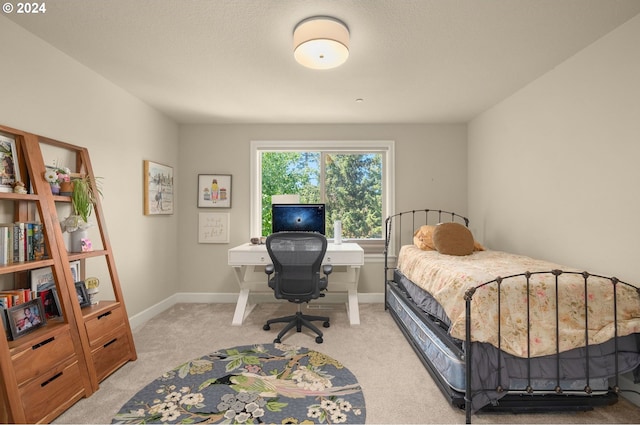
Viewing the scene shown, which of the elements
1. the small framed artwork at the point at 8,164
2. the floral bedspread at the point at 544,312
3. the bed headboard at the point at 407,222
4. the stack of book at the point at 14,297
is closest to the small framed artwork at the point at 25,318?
the stack of book at the point at 14,297

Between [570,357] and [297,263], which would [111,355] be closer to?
[297,263]

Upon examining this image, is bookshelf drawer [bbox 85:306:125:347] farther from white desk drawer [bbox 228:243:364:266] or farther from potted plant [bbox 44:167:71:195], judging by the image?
white desk drawer [bbox 228:243:364:266]

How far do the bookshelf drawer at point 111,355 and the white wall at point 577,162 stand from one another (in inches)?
141

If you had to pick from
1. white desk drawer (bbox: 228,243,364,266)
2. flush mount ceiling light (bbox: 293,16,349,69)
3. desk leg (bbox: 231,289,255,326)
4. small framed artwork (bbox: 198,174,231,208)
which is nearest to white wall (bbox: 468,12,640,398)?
white desk drawer (bbox: 228,243,364,266)

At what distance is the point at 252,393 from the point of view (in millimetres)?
2021

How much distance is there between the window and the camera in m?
4.20

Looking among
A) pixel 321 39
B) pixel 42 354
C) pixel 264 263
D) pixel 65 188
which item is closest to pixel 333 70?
pixel 321 39

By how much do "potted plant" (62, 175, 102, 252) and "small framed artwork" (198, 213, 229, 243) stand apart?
174cm

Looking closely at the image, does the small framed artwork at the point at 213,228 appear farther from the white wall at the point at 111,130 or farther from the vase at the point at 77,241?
the vase at the point at 77,241

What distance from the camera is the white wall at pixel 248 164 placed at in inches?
161

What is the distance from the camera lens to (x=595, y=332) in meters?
1.72

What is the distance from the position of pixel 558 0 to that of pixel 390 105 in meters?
1.75

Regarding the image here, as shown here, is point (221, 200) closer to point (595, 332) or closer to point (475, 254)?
point (475, 254)

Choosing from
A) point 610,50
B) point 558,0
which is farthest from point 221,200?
point 610,50
